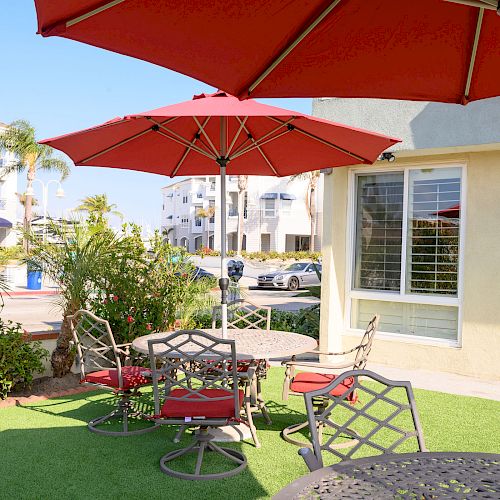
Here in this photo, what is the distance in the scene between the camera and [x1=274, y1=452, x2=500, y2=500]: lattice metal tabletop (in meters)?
1.96

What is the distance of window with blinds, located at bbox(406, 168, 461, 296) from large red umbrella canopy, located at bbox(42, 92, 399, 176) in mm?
2749

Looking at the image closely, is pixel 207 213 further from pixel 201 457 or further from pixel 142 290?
pixel 201 457

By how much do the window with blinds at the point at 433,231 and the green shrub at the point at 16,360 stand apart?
516 centimetres

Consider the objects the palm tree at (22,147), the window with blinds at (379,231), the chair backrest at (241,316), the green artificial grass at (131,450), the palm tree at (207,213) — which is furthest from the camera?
the palm tree at (207,213)

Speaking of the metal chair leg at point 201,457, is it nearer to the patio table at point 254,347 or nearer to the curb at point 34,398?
the patio table at point 254,347

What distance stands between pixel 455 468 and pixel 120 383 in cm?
335

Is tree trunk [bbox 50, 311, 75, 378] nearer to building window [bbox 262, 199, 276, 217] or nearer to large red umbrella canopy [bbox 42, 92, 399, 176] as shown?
large red umbrella canopy [bbox 42, 92, 399, 176]

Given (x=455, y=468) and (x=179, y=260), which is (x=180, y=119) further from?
(x=455, y=468)

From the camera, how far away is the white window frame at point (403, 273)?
780 cm

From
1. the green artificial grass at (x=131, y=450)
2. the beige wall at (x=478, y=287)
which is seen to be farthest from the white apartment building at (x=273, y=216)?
the green artificial grass at (x=131, y=450)

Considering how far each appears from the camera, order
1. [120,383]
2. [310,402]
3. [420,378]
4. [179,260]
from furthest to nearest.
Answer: [179,260] < [420,378] < [120,383] < [310,402]

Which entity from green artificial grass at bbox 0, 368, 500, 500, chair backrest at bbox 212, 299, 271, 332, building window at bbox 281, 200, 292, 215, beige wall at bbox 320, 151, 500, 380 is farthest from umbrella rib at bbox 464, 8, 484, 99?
building window at bbox 281, 200, 292, 215

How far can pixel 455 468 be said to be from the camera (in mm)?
2182

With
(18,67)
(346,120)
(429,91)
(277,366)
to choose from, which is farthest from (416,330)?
(18,67)
